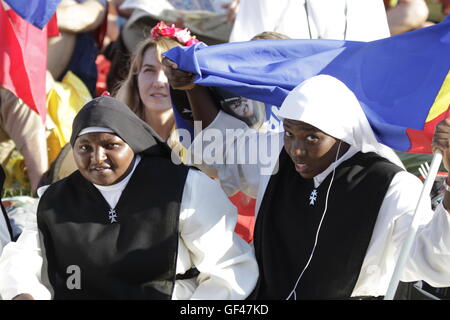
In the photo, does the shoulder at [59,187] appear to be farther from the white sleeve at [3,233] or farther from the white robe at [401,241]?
the white robe at [401,241]

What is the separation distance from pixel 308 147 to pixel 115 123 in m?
0.88

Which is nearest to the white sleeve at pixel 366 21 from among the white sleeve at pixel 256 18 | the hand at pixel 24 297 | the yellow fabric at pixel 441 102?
the white sleeve at pixel 256 18

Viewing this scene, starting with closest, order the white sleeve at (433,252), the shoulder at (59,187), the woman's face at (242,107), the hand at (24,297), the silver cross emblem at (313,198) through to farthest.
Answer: the white sleeve at (433,252) < the hand at (24,297) < the silver cross emblem at (313,198) < the shoulder at (59,187) < the woman's face at (242,107)

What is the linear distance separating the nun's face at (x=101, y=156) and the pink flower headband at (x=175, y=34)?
3.71 feet

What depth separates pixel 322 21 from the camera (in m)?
6.43

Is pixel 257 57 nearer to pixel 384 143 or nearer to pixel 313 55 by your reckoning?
pixel 313 55

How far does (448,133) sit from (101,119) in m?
1.53

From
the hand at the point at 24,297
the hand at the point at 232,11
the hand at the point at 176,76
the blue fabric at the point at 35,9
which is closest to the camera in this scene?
the hand at the point at 24,297

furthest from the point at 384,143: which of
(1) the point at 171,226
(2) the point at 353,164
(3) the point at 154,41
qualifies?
(3) the point at 154,41

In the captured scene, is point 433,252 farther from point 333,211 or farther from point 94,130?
point 94,130

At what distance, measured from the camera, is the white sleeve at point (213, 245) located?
4.27m

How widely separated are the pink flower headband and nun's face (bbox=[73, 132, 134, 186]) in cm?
113

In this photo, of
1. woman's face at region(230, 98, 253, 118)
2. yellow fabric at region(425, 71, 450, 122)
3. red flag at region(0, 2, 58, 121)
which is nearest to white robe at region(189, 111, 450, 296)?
yellow fabric at region(425, 71, 450, 122)

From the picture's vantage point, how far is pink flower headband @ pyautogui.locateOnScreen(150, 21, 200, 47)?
17.5 feet
